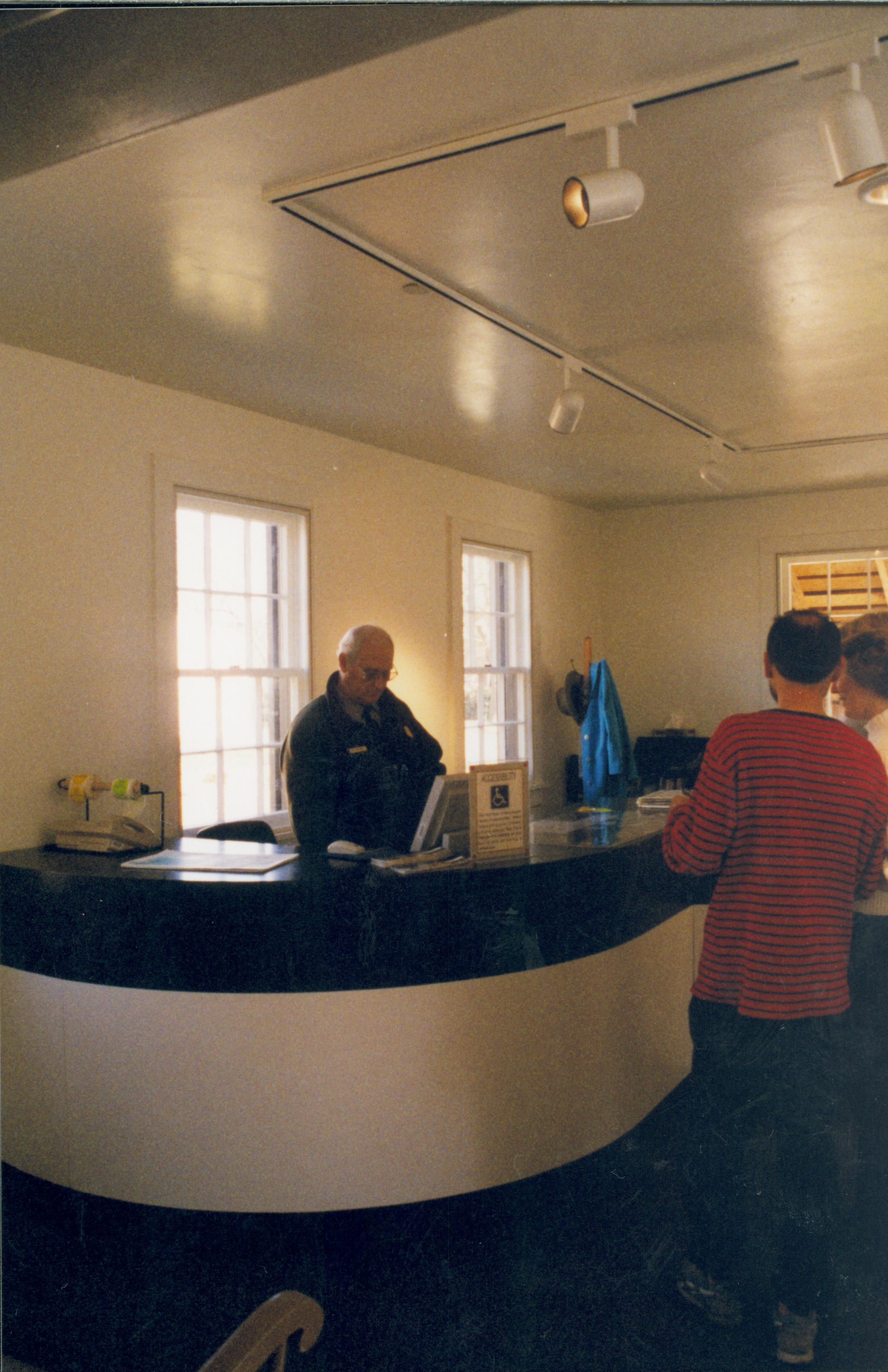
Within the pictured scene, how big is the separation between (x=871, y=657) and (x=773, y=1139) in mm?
1201

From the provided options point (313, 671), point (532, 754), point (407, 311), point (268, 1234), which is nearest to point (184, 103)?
point (407, 311)

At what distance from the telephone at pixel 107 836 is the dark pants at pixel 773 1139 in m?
1.93

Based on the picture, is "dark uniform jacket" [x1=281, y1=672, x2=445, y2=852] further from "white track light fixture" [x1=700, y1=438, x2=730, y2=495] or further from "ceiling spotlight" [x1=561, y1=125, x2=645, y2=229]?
"white track light fixture" [x1=700, y1=438, x2=730, y2=495]

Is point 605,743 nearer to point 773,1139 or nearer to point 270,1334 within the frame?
point 773,1139

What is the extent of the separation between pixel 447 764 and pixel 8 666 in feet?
9.73

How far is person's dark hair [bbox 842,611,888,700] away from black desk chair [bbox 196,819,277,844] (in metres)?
1.96

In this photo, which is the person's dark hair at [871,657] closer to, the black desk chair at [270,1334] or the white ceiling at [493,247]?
the white ceiling at [493,247]

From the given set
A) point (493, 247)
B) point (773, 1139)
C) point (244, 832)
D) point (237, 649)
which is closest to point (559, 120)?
point (493, 247)

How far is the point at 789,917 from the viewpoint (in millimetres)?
2062

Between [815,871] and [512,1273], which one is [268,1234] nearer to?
[512,1273]

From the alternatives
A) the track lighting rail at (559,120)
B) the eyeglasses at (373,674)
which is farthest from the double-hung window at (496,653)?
the track lighting rail at (559,120)

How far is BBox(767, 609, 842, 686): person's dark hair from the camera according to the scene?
6.74ft

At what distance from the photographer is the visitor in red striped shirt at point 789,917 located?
204cm

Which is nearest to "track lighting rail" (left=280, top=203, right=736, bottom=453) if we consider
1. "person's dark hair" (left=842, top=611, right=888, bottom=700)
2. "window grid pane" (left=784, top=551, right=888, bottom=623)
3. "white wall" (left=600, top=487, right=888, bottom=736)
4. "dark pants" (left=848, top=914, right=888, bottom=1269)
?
"person's dark hair" (left=842, top=611, right=888, bottom=700)
